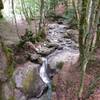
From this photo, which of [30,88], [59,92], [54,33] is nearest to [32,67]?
[30,88]

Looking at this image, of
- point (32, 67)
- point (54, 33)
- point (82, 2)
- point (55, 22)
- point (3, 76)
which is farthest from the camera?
point (55, 22)

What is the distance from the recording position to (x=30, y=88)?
13.2 m

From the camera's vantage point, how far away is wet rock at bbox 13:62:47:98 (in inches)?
506

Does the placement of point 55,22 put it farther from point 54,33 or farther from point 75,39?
point 75,39

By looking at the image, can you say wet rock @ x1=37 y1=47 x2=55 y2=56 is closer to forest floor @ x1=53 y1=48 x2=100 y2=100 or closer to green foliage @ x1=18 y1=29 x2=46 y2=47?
green foliage @ x1=18 y1=29 x2=46 y2=47

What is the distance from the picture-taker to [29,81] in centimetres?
1338

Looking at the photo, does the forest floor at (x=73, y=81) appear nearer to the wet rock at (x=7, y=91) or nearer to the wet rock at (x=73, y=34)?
the wet rock at (x=7, y=91)

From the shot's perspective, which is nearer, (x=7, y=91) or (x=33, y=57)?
(x=7, y=91)

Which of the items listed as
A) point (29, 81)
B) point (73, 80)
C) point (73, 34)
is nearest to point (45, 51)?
point (29, 81)

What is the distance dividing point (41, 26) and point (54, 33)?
1916 mm

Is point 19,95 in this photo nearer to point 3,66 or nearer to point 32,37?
point 3,66

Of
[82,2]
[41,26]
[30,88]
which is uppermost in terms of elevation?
[82,2]

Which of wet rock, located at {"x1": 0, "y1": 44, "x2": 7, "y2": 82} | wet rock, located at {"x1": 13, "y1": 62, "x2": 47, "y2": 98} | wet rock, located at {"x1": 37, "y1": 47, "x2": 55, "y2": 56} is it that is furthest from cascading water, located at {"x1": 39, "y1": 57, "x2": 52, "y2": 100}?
wet rock, located at {"x1": 0, "y1": 44, "x2": 7, "y2": 82}

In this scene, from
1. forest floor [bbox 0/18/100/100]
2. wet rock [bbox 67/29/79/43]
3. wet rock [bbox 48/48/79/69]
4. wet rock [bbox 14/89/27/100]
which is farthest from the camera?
wet rock [bbox 67/29/79/43]
